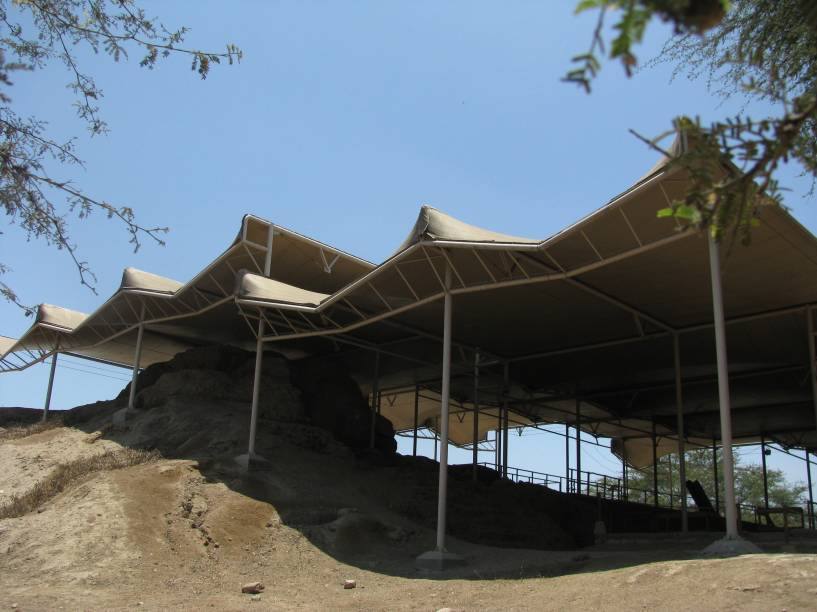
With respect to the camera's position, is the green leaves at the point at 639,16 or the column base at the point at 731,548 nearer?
the green leaves at the point at 639,16

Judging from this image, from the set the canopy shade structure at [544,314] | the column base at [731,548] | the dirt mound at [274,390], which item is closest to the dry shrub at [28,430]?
the dirt mound at [274,390]

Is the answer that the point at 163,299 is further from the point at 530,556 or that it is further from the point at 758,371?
the point at 758,371

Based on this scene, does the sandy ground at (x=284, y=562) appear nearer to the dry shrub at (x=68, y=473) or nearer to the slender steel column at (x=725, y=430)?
the dry shrub at (x=68, y=473)

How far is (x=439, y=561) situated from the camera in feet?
49.8

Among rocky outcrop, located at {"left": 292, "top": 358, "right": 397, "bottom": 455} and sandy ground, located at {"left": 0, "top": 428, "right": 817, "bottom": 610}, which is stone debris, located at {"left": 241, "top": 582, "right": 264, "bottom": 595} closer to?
sandy ground, located at {"left": 0, "top": 428, "right": 817, "bottom": 610}

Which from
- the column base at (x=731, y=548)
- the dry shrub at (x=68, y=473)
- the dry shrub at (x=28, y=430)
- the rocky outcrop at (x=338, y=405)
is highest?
the rocky outcrop at (x=338, y=405)

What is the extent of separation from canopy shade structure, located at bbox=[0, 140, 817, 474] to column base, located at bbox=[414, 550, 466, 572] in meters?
5.25

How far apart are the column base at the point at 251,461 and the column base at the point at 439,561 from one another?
292 inches

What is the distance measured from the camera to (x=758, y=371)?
2531cm

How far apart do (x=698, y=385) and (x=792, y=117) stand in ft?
90.4

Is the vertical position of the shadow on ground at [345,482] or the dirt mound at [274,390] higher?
the dirt mound at [274,390]

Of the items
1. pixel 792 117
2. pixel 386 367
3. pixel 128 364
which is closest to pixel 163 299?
pixel 386 367

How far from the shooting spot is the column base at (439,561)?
1516cm

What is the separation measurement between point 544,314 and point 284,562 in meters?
9.21
